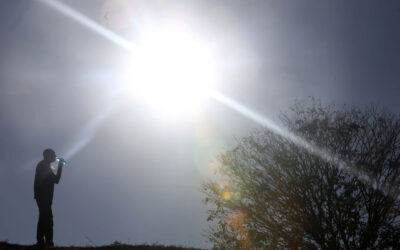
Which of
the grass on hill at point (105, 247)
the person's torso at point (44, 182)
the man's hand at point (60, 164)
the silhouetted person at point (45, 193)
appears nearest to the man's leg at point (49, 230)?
the silhouetted person at point (45, 193)

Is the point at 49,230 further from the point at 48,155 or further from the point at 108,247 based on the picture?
the point at 48,155

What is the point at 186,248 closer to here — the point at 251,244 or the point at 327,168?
the point at 251,244

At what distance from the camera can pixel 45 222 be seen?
7.30m

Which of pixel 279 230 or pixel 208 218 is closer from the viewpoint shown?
pixel 279 230

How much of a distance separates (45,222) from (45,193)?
686 millimetres

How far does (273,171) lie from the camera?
11.0 metres

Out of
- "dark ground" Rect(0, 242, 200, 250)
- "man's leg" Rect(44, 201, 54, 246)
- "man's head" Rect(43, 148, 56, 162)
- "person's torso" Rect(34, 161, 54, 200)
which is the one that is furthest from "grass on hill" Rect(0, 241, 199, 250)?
"man's head" Rect(43, 148, 56, 162)

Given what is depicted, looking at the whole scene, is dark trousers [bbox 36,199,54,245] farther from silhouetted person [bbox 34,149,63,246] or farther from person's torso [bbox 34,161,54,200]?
person's torso [bbox 34,161,54,200]

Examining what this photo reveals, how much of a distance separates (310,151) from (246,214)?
328 centimetres

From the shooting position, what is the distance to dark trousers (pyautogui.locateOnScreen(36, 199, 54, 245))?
23.8 feet

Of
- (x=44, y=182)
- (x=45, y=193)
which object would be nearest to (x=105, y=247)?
(x=45, y=193)

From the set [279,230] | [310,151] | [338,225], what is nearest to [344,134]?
[310,151]

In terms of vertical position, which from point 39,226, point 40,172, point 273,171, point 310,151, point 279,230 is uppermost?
point 310,151

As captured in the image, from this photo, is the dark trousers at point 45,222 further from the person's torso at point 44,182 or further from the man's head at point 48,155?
the man's head at point 48,155
